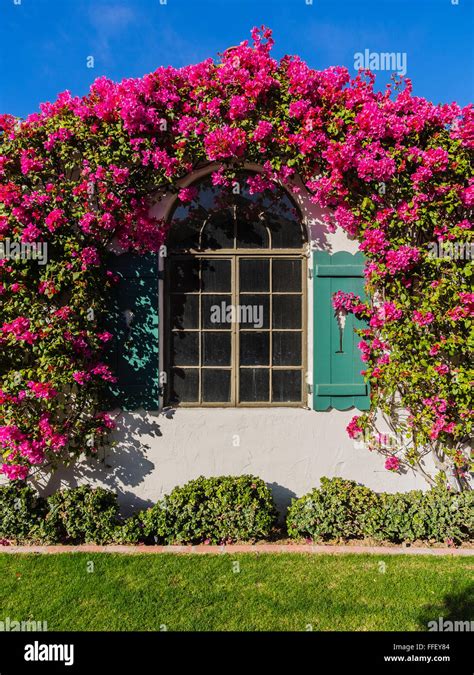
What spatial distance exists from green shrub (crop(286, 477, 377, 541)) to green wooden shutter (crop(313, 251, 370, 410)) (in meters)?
0.87

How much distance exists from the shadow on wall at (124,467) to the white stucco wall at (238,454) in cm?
1

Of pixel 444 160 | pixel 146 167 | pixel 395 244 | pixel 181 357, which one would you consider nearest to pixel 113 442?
pixel 181 357

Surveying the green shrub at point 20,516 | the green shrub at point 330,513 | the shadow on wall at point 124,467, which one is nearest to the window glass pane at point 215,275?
the shadow on wall at point 124,467

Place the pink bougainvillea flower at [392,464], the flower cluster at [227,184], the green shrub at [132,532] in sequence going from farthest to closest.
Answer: the pink bougainvillea flower at [392,464] < the flower cluster at [227,184] < the green shrub at [132,532]

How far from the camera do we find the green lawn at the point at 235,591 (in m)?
3.04

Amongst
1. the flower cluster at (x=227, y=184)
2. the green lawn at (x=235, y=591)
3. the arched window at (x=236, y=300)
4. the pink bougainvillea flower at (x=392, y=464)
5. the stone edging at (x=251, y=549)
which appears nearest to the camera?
the green lawn at (x=235, y=591)

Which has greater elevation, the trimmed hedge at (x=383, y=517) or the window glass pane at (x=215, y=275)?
the window glass pane at (x=215, y=275)

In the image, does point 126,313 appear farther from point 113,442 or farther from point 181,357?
point 113,442

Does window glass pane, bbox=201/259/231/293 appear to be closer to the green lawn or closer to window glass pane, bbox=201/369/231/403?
window glass pane, bbox=201/369/231/403

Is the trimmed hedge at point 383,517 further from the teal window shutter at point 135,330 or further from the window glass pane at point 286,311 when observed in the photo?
the teal window shutter at point 135,330

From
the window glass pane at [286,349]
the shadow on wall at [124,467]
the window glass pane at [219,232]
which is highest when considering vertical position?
the window glass pane at [219,232]

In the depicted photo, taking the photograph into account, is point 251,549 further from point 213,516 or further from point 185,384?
point 185,384

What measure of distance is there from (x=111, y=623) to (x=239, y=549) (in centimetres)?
137

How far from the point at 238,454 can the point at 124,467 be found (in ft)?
4.02
